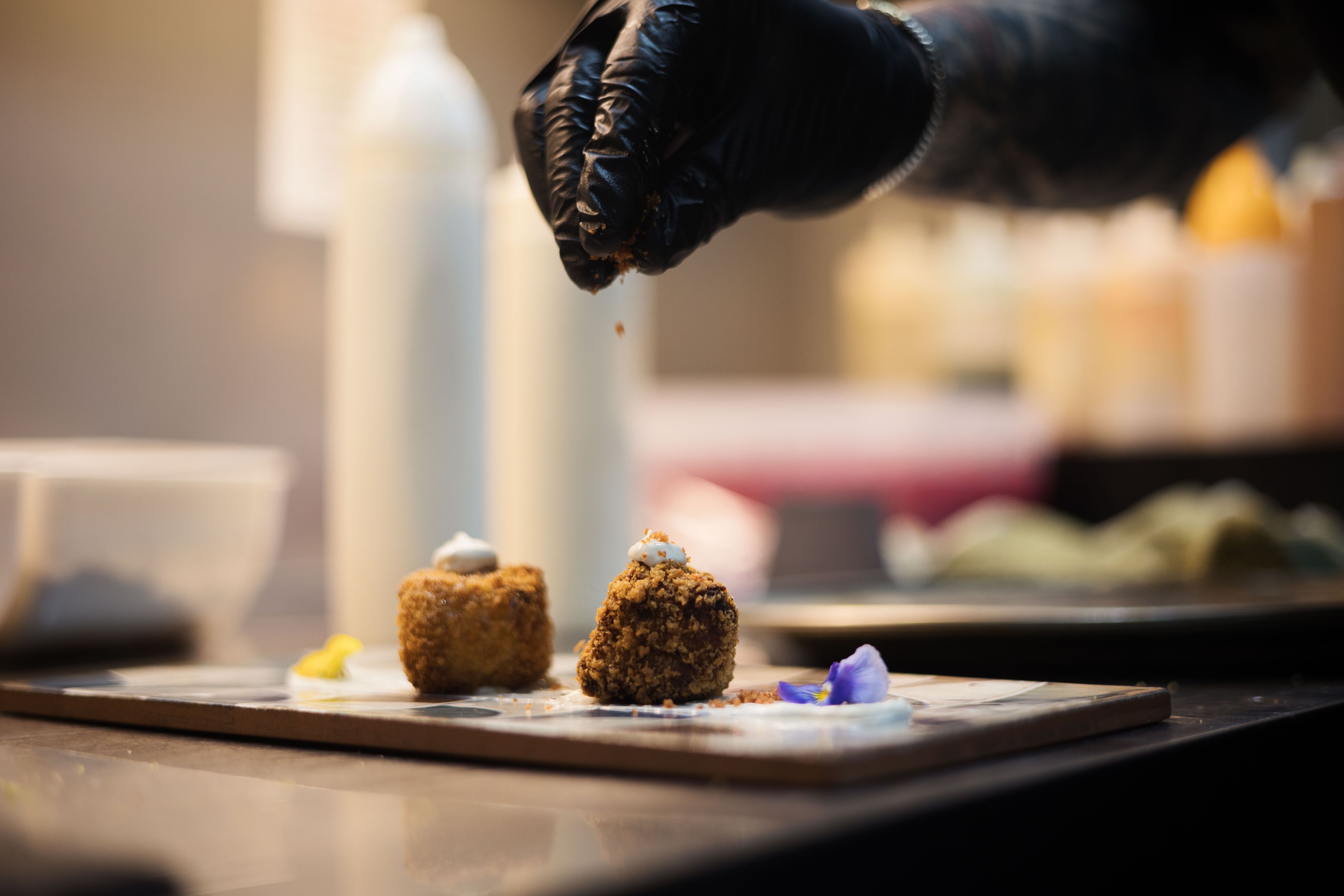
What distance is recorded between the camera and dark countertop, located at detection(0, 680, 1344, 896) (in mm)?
379

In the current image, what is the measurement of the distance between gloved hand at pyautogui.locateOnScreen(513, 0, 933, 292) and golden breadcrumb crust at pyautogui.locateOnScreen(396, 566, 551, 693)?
0.21 metres

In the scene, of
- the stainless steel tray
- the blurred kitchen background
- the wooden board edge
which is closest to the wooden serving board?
the wooden board edge

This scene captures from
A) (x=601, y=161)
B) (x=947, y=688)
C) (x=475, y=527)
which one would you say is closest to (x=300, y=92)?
(x=475, y=527)

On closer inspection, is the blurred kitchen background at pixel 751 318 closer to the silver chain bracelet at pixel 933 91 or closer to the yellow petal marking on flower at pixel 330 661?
the silver chain bracelet at pixel 933 91

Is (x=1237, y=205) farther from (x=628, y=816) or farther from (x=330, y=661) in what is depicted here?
(x=628, y=816)

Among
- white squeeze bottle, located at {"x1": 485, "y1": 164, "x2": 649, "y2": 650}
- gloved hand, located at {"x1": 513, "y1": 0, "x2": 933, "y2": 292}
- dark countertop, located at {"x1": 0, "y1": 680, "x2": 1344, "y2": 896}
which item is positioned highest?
gloved hand, located at {"x1": 513, "y1": 0, "x2": 933, "y2": 292}

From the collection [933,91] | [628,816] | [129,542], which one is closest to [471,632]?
[628,816]

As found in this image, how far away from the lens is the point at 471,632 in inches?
29.0

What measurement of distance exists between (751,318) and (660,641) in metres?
2.84

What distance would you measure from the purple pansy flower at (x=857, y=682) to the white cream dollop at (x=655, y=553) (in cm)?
12

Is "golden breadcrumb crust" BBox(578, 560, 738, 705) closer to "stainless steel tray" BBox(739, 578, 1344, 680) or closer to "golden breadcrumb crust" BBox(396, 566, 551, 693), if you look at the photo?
"golden breadcrumb crust" BBox(396, 566, 551, 693)

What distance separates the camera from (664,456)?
125 inches

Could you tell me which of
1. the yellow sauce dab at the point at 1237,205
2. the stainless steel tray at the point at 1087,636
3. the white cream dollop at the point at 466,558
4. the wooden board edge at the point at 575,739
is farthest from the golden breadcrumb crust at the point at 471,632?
the yellow sauce dab at the point at 1237,205

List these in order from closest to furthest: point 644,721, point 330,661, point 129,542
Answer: point 644,721
point 330,661
point 129,542
